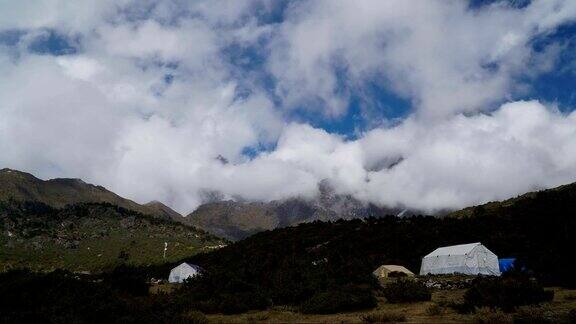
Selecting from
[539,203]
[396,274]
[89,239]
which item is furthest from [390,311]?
[89,239]

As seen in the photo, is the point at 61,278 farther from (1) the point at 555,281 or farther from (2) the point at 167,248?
(2) the point at 167,248

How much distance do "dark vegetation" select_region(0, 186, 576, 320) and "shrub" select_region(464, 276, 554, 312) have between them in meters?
0.04

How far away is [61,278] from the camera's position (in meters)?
20.2

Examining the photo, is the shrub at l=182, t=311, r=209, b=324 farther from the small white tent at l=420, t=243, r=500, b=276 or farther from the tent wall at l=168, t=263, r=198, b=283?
the tent wall at l=168, t=263, r=198, b=283

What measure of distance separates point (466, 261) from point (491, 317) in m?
34.6

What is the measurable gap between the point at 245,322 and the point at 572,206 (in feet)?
106

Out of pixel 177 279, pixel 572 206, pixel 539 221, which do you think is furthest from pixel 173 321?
pixel 177 279

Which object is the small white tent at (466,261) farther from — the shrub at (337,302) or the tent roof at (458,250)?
the shrub at (337,302)

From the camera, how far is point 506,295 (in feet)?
57.4

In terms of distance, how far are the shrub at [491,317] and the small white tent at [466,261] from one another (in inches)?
1204

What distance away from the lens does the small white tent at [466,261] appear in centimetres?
4556

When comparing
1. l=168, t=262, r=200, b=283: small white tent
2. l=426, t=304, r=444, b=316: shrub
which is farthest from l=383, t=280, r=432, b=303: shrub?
l=168, t=262, r=200, b=283: small white tent

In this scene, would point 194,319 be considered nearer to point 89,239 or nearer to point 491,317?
point 491,317

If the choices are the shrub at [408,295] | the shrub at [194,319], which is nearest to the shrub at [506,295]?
the shrub at [408,295]
